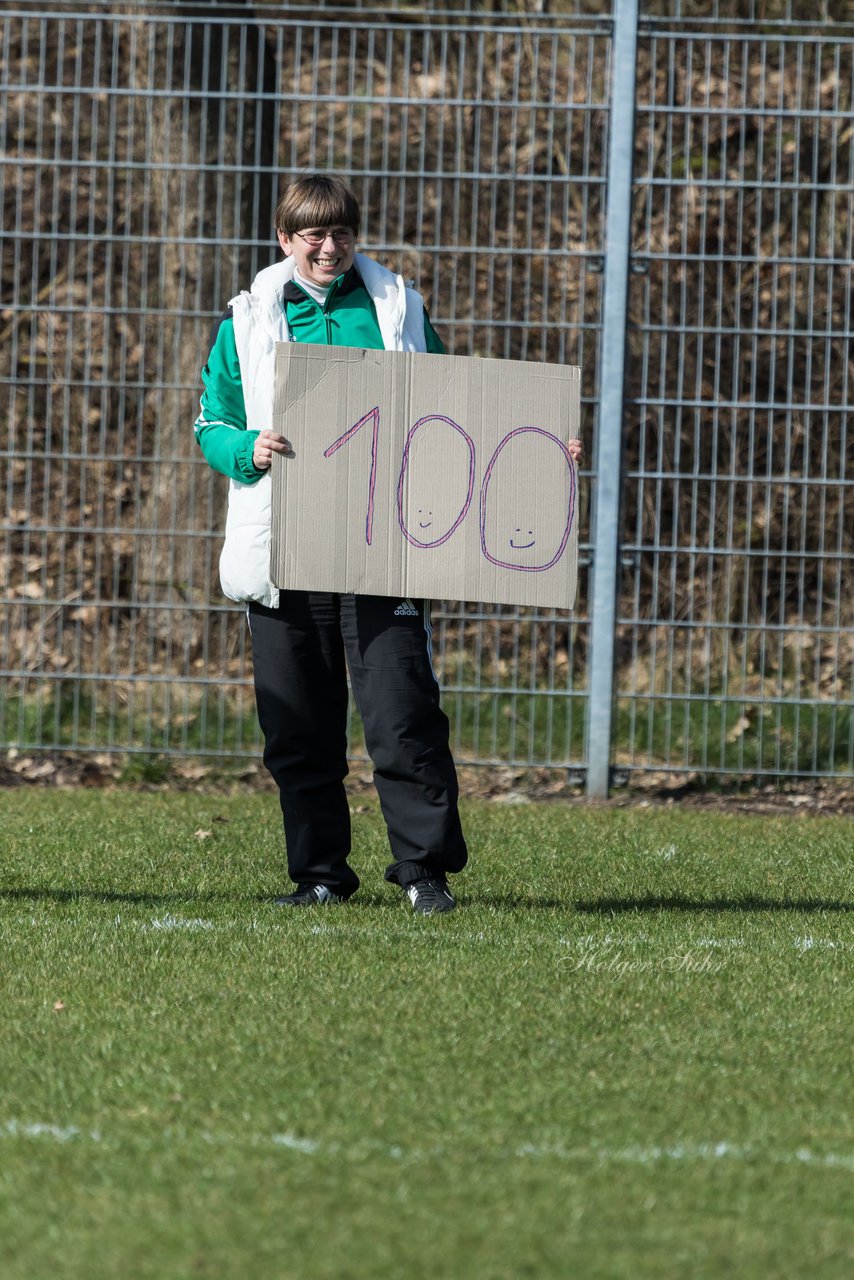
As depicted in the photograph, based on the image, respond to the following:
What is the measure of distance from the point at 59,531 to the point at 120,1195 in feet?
16.6

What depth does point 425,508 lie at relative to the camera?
4617 millimetres

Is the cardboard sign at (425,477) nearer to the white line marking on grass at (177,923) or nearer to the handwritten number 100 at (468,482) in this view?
the handwritten number 100 at (468,482)

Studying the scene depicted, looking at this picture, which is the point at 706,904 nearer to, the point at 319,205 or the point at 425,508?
the point at 425,508

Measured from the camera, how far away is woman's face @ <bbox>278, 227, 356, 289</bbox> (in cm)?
456

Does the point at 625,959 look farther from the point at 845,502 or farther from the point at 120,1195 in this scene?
the point at 845,502

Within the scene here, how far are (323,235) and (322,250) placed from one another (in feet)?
0.13

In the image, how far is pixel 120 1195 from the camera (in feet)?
8.70

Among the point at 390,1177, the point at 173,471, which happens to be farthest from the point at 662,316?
the point at 390,1177

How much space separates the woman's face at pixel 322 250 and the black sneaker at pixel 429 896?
1617 millimetres

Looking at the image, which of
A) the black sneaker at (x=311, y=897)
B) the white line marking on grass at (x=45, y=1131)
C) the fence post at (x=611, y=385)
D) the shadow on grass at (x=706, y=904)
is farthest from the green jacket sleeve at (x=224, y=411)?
the fence post at (x=611, y=385)

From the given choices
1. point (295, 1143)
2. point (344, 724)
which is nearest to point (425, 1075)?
point (295, 1143)

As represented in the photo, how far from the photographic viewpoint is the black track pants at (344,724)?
4.65 m

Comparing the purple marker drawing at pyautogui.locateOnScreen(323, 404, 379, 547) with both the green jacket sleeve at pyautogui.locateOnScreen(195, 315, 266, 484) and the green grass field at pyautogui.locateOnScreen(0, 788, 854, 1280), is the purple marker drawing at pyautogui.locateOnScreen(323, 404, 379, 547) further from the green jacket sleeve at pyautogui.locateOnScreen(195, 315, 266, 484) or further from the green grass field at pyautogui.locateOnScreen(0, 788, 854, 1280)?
the green grass field at pyautogui.locateOnScreen(0, 788, 854, 1280)

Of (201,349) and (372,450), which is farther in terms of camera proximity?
(201,349)
